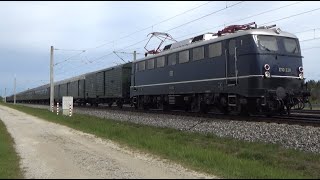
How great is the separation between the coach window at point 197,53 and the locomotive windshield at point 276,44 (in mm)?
4008

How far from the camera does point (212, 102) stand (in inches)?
848

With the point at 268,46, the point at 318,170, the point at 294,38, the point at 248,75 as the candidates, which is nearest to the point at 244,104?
the point at 248,75

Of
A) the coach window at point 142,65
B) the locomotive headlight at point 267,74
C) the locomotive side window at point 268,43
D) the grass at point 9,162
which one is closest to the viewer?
the grass at point 9,162

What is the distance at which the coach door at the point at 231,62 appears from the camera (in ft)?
63.5

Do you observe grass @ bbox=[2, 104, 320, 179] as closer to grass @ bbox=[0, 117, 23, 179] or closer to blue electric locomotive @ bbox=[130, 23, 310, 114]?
grass @ bbox=[0, 117, 23, 179]

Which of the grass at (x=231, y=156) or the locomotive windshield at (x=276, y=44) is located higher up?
the locomotive windshield at (x=276, y=44)

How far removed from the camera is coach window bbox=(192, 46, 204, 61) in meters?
22.2

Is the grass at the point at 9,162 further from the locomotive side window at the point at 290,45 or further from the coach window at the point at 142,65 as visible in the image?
the coach window at the point at 142,65

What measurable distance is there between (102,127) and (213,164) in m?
10.2

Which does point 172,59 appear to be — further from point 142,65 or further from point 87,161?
point 87,161

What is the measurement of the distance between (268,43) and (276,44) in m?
0.46

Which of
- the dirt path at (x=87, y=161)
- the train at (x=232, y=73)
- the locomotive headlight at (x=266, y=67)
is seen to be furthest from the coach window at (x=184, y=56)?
the dirt path at (x=87, y=161)

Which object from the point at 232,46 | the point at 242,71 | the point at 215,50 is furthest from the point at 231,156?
the point at 215,50

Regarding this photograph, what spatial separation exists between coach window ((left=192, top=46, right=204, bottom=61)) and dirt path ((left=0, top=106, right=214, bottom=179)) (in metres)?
8.20
